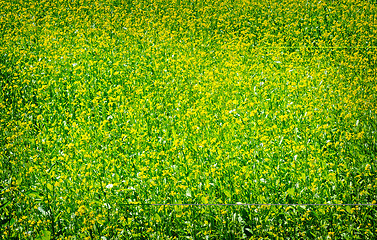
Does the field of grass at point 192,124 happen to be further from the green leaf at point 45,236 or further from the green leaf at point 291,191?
the green leaf at point 291,191

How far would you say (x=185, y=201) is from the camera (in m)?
4.04

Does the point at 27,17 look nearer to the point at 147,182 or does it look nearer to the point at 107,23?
the point at 107,23

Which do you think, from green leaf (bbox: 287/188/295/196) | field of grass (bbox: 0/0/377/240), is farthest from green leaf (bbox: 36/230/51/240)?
green leaf (bbox: 287/188/295/196)

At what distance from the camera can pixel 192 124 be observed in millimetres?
5441

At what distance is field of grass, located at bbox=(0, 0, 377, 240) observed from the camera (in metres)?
3.80

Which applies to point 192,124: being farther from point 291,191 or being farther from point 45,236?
point 45,236

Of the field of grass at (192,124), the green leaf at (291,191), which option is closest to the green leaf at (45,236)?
the field of grass at (192,124)

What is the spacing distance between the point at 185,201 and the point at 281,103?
2349mm

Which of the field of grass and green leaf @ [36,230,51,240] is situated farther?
the field of grass

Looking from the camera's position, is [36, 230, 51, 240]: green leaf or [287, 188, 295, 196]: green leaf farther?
[287, 188, 295, 196]: green leaf

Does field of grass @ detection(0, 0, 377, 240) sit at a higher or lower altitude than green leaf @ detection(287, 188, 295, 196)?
lower

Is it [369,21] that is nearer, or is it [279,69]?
[279,69]

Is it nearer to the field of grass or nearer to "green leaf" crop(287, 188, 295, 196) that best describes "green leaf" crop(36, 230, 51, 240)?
the field of grass

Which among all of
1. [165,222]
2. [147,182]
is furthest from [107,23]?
[165,222]
